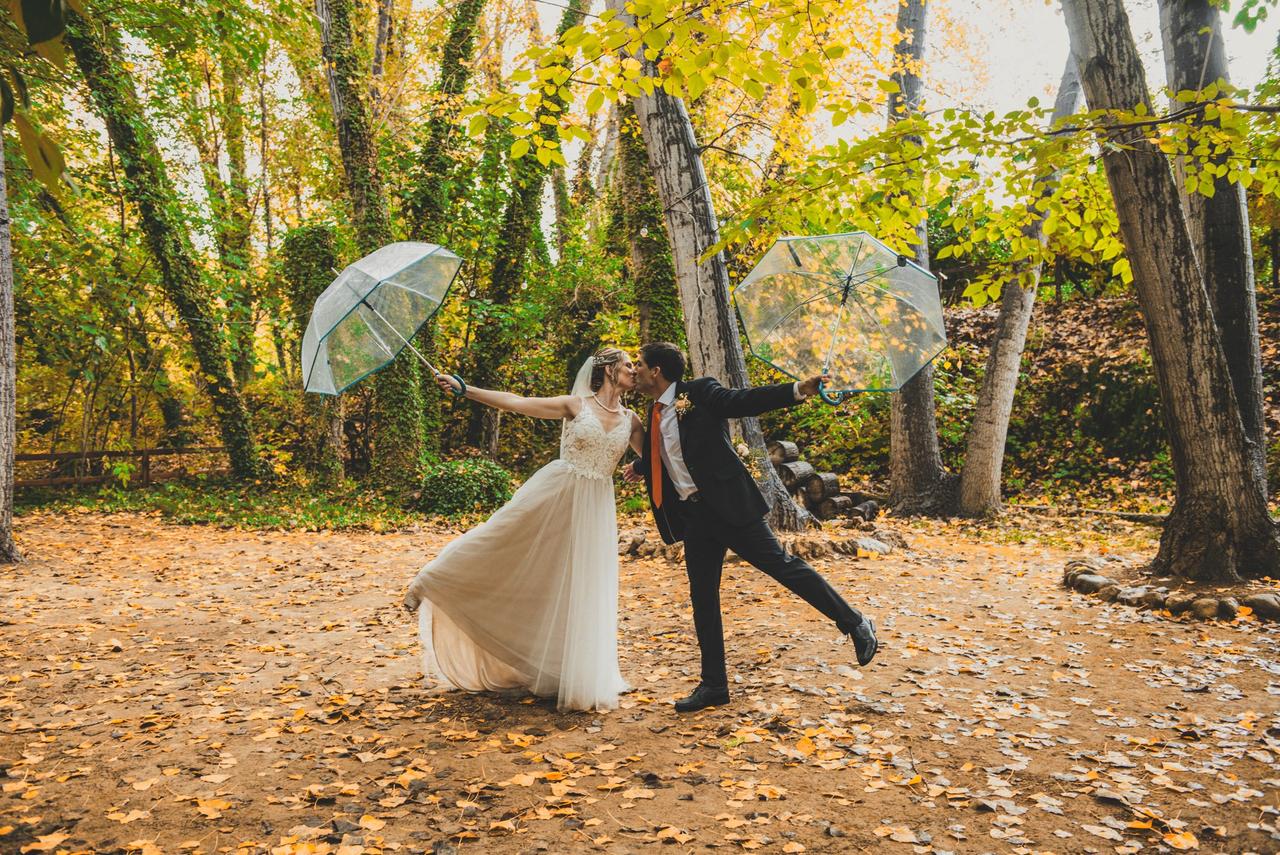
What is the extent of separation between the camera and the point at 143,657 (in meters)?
5.48

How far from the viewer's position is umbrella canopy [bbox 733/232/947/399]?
172 inches

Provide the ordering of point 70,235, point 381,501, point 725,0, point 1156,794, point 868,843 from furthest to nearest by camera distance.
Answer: point 381,501 → point 70,235 → point 725,0 → point 1156,794 → point 868,843

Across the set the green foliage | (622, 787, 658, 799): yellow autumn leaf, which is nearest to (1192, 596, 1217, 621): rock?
(622, 787, 658, 799): yellow autumn leaf

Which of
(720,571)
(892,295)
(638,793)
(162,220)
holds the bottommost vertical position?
(638,793)

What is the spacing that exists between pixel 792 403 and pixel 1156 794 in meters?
2.20

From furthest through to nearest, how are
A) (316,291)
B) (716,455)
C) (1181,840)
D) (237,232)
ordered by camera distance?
(237,232) < (316,291) < (716,455) < (1181,840)

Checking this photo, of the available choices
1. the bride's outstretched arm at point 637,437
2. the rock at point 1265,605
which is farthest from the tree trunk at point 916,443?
the bride's outstretched arm at point 637,437

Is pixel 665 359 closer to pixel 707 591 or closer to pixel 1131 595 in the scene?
pixel 707 591

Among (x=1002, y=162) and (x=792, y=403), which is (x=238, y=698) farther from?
(x=1002, y=162)

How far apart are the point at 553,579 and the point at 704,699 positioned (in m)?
1.05

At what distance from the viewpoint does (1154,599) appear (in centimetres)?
603

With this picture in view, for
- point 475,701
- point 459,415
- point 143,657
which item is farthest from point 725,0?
point 459,415

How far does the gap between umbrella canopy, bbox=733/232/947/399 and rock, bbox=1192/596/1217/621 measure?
320 cm

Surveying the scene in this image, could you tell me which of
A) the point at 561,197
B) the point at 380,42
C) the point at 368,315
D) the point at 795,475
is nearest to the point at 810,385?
the point at 368,315
